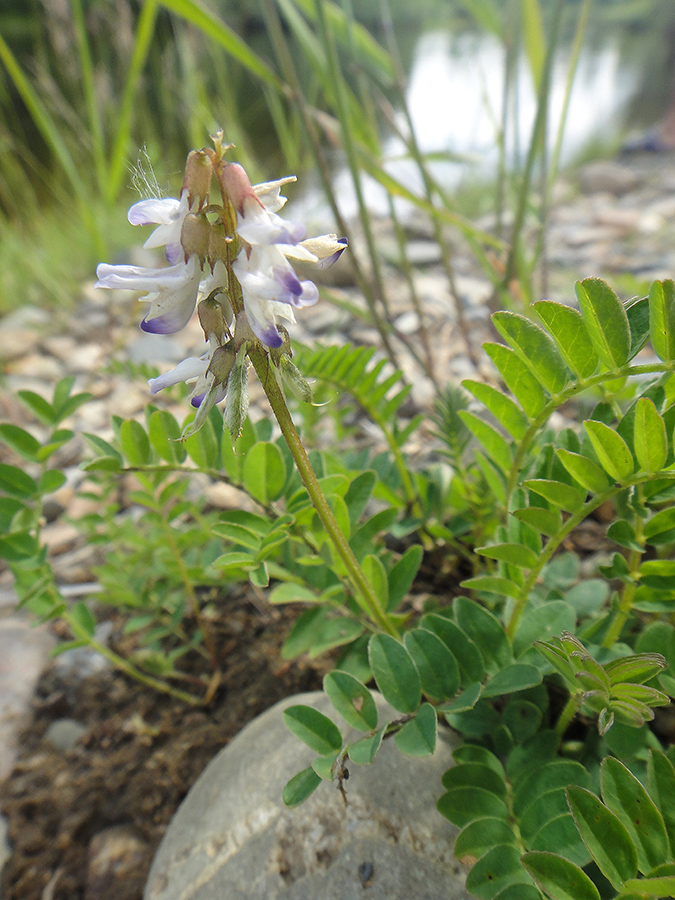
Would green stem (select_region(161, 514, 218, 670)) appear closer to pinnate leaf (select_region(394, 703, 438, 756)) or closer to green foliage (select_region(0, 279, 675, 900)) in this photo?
green foliage (select_region(0, 279, 675, 900))

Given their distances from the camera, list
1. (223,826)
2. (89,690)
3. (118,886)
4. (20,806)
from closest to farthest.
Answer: (223,826) < (118,886) < (20,806) < (89,690)

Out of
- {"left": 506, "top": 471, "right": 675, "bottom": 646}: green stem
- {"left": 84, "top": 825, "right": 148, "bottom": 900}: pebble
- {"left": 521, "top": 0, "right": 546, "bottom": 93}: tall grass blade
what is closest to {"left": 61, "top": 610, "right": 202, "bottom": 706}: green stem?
{"left": 84, "top": 825, "right": 148, "bottom": 900}: pebble

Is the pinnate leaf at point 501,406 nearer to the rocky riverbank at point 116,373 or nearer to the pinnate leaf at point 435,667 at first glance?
the pinnate leaf at point 435,667

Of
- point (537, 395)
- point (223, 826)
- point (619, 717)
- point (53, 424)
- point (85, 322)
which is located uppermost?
point (85, 322)

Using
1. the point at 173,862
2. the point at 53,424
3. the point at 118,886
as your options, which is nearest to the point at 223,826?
the point at 173,862

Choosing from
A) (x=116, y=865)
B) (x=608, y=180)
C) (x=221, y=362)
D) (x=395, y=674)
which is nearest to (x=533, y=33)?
(x=221, y=362)

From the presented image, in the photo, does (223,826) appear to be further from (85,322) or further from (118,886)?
(85,322)

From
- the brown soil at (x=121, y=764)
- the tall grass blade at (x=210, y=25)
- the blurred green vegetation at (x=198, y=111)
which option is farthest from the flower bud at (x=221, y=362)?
the tall grass blade at (x=210, y=25)
